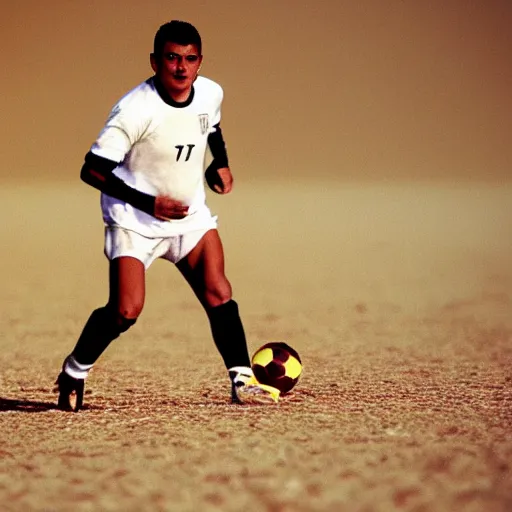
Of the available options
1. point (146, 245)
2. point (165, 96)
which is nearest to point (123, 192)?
point (146, 245)

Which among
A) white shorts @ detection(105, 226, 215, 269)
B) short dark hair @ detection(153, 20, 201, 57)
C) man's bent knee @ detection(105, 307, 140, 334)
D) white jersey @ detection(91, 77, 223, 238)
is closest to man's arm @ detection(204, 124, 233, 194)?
white jersey @ detection(91, 77, 223, 238)

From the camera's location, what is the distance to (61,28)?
3919 centimetres

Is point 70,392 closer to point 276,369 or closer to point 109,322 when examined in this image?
point 109,322

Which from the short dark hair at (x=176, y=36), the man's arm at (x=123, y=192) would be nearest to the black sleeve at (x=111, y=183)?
the man's arm at (x=123, y=192)

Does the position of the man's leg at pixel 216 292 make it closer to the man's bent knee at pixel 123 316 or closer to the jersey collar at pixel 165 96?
the man's bent knee at pixel 123 316

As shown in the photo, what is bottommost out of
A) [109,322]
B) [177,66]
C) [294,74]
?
[109,322]

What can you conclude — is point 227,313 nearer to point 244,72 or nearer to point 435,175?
point 435,175

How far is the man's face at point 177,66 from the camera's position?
4.82m

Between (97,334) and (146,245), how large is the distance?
20.3 inches

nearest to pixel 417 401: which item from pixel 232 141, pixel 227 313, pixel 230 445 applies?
pixel 227 313

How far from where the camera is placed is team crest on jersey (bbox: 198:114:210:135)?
502 cm

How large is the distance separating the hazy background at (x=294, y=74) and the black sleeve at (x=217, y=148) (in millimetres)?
30169

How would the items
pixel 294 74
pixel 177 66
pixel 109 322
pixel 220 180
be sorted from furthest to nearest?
pixel 294 74 < pixel 220 180 < pixel 109 322 < pixel 177 66

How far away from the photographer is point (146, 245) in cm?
496
